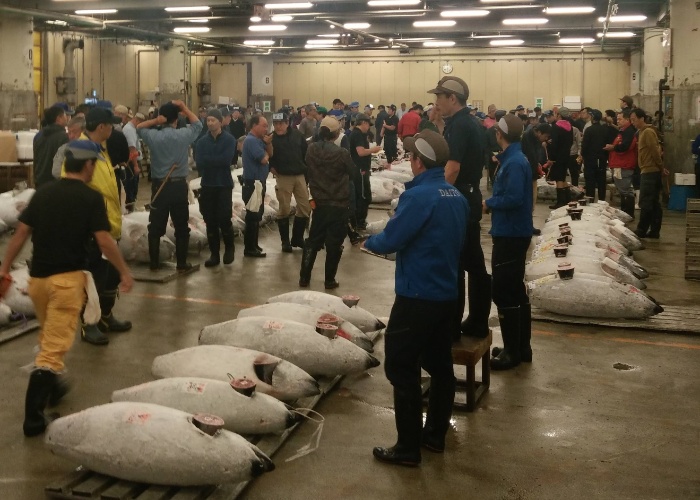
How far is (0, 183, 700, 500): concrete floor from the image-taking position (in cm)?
457

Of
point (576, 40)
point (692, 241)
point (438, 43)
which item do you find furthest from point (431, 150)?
point (438, 43)

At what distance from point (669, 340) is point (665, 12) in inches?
682

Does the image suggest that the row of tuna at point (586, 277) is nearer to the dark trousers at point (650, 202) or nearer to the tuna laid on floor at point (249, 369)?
the dark trousers at point (650, 202)

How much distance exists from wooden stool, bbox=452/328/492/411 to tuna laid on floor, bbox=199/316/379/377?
28.7 inches

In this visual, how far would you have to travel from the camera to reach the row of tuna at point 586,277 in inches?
318

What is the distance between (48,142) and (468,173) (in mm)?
4777

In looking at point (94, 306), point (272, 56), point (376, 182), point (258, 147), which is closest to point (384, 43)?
point (272, 56)

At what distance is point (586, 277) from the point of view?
8305 mm

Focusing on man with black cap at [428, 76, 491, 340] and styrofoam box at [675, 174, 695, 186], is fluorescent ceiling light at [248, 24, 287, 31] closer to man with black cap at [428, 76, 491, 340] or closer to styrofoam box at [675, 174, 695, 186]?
styrofoam box at [675, 174, 695, 186]

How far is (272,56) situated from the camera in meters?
39.2

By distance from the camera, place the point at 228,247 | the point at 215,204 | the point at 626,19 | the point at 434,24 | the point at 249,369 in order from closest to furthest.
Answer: the point at 249,369, the point at 215,204, the point at 228,247, the point at 626,19, the point at 434,24

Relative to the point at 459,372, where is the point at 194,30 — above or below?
above

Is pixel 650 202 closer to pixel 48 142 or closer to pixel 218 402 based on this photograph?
pixel 48 142

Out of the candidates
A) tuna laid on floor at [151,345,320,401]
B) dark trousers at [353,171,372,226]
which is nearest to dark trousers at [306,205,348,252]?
tuna laid on floor at [151,345,320,401]
